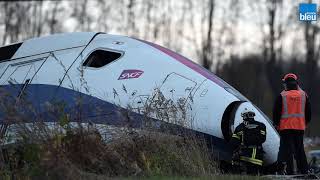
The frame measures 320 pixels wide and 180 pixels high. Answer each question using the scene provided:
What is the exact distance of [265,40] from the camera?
50594 millimetres

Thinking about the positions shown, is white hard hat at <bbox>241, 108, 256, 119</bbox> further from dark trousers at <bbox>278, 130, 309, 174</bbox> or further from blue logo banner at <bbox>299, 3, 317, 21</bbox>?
blue logo banner at <bbox>299, 3, 317, 21</bbox>

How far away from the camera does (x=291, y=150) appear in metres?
9.70

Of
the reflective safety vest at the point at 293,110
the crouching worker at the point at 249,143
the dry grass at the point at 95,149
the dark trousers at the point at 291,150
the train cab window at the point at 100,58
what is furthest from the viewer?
the train cab window at the point at 100,58

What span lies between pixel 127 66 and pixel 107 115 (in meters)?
1.13

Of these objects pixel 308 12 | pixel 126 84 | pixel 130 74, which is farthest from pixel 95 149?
pixel 308 12

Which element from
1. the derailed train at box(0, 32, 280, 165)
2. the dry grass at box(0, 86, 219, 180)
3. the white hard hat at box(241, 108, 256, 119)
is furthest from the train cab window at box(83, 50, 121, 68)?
the white hard hat at box(241, 108, 256, 119)

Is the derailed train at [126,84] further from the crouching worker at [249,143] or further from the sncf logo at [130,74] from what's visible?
the crouching worker at [249,143]

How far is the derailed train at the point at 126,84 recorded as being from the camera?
9.27m

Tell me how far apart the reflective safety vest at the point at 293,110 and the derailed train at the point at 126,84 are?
0.31 meters

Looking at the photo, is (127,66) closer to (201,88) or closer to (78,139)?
(201,88)

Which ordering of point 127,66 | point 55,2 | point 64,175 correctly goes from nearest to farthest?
point 64,175, point 127,66, point 55,2

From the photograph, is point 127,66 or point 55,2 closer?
point 127,66

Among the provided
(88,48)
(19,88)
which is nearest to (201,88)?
(88,48)

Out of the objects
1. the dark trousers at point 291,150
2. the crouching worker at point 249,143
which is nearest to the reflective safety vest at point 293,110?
the dark trousers at point 291,150
